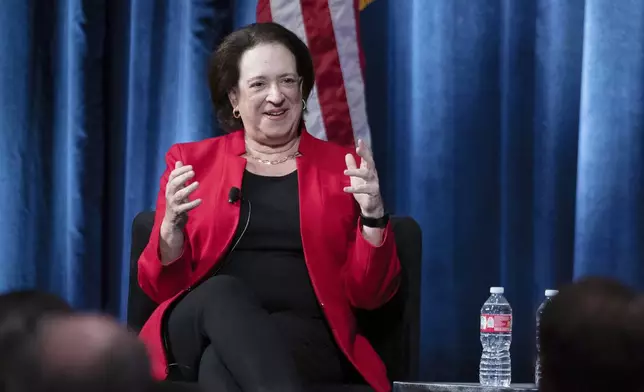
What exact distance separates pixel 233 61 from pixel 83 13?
29.1 inches

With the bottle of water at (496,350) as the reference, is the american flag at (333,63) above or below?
above

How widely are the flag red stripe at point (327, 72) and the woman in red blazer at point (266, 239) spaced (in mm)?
227

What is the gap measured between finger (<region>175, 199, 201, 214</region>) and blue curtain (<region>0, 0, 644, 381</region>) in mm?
810

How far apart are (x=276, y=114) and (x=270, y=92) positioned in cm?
5

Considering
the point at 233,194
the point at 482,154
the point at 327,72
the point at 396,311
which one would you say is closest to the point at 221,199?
the point at 233,194

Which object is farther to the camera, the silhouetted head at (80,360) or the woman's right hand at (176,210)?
the woman's right hand at (176,210)

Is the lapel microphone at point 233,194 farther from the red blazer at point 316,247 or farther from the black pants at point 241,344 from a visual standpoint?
the black pants at point 241,344

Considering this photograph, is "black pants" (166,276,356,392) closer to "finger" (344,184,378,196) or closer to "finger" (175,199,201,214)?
"finger" (175,199,201,214)

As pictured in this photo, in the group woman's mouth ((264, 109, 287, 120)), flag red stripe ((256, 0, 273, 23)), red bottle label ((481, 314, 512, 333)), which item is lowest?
red bottle label ((481, 314, 512, 333))

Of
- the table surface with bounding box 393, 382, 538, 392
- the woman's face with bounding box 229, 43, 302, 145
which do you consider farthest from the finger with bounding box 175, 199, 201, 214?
the table surface with bounding box 393, 382, 538, 392

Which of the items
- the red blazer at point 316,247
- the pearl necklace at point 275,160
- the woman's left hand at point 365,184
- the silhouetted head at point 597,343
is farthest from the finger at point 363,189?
the silhouetted head at point 597,343

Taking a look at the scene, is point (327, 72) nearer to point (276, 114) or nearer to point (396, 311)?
point (276, 114)

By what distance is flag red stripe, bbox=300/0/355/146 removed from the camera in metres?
2.51

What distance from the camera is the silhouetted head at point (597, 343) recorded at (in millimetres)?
628
